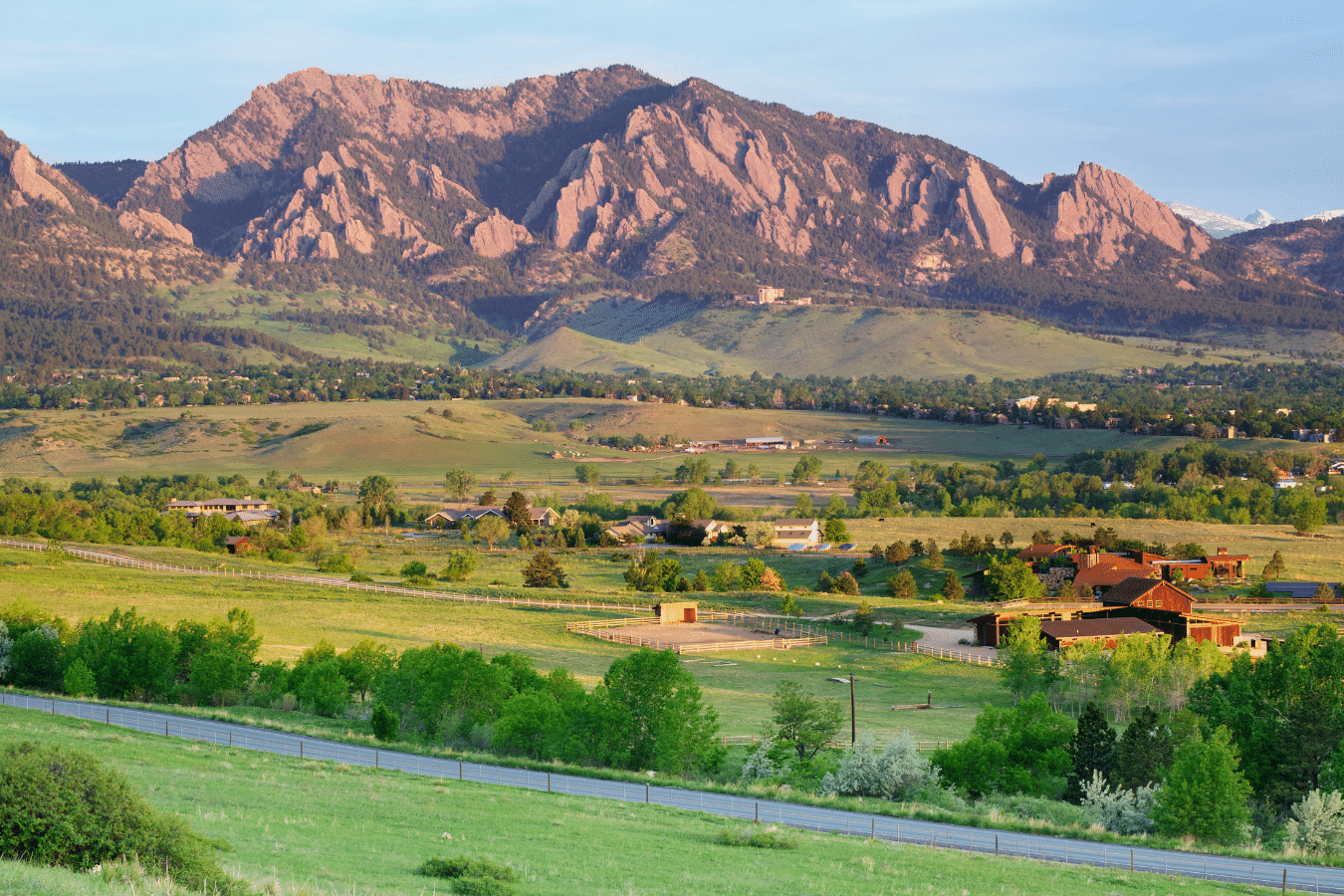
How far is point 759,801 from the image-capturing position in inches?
1259

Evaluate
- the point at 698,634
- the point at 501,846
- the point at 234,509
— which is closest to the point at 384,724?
the point at 501,846

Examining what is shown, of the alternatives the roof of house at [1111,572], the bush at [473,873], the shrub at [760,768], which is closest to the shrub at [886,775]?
the shrub at [760,768]

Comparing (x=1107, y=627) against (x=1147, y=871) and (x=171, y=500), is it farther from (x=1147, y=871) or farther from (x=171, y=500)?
(x=171, y=500)

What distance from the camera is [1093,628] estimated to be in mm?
61656

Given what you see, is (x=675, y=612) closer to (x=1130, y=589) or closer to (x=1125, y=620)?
(x=1125, y=620)

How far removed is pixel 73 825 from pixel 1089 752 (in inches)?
1083

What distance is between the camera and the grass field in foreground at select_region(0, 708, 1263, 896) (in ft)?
66.5

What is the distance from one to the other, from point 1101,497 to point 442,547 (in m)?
69.1

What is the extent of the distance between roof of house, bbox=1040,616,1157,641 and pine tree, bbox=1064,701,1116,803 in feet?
82.2

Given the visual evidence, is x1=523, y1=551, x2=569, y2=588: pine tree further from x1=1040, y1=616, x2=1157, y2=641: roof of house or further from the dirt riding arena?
x1=1040, y1=616, x2=1157, y2=641: roof of house

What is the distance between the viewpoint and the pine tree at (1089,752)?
116 ft

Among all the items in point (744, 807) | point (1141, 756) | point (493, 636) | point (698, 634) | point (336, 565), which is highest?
point (1141, 756)

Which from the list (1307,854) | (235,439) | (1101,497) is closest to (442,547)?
(1101,497)

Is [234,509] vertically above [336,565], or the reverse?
[234,509]
